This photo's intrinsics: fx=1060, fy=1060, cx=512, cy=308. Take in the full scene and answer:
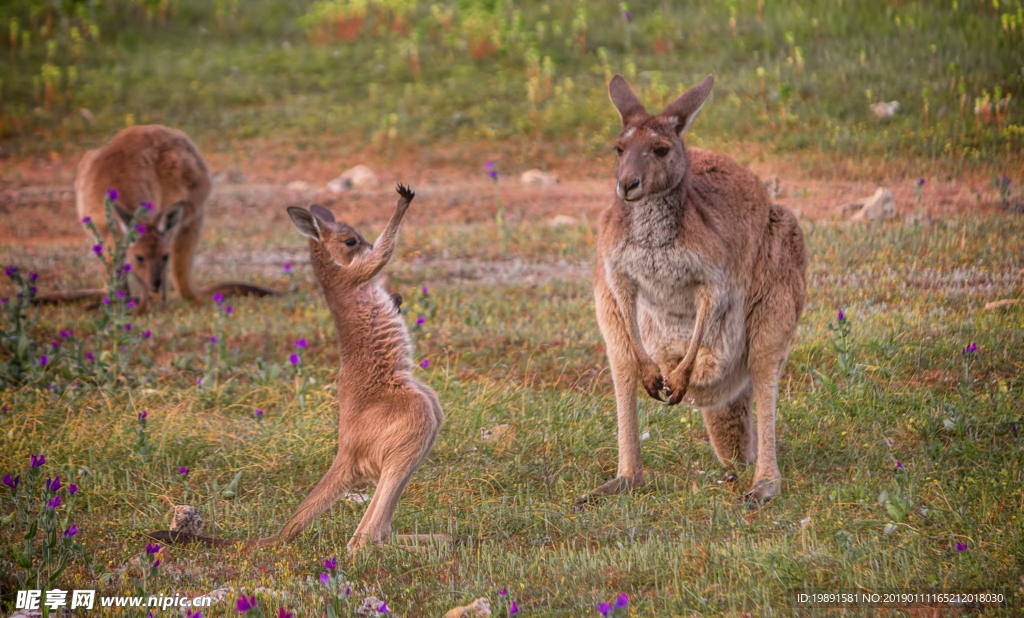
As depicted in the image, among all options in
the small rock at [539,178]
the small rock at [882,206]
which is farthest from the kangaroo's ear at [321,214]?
the small rock at [539,178]

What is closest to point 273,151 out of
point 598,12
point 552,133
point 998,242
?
point 552,133

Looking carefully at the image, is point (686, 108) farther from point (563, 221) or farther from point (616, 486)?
point (563, 221)

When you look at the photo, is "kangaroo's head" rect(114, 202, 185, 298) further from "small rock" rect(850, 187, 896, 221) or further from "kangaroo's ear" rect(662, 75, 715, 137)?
"small rock" rect(850, 187, 896, 221)

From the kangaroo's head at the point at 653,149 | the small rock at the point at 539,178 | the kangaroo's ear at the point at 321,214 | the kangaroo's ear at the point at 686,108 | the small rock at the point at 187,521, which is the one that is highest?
the kangaroo's ear at the point at 686,108

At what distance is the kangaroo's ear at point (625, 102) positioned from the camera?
450 centimetres

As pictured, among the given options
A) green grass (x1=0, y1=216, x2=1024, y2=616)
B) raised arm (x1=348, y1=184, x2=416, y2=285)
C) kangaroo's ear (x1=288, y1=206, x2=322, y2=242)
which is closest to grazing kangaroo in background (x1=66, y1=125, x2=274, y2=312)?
green grass (x1=0, y1=216, x2=1024, y2=616)

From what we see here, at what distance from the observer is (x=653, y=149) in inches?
168

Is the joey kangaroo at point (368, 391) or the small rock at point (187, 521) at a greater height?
the joey kangaroo at point (368, 391)

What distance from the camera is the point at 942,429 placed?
4816 millimetres

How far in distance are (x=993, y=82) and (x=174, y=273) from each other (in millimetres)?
6281

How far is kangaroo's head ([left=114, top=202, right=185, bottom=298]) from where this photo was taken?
8.22 m

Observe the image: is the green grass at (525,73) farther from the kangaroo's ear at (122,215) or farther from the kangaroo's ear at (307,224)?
the kangaroo's ear at (122,215)

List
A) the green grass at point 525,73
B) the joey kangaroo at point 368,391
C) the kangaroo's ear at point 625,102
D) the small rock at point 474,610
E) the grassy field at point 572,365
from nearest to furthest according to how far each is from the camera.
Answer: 1. the small rock at point 474,610
2. the grassy field at point 572,365
3. the joey kangaroo at point 368,391
4. the kangaroo's ear at point 625,102
5. the green grass at point 525,73

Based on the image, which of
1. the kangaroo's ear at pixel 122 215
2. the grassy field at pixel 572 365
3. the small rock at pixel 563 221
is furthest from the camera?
the small rock at pixel 563 221
